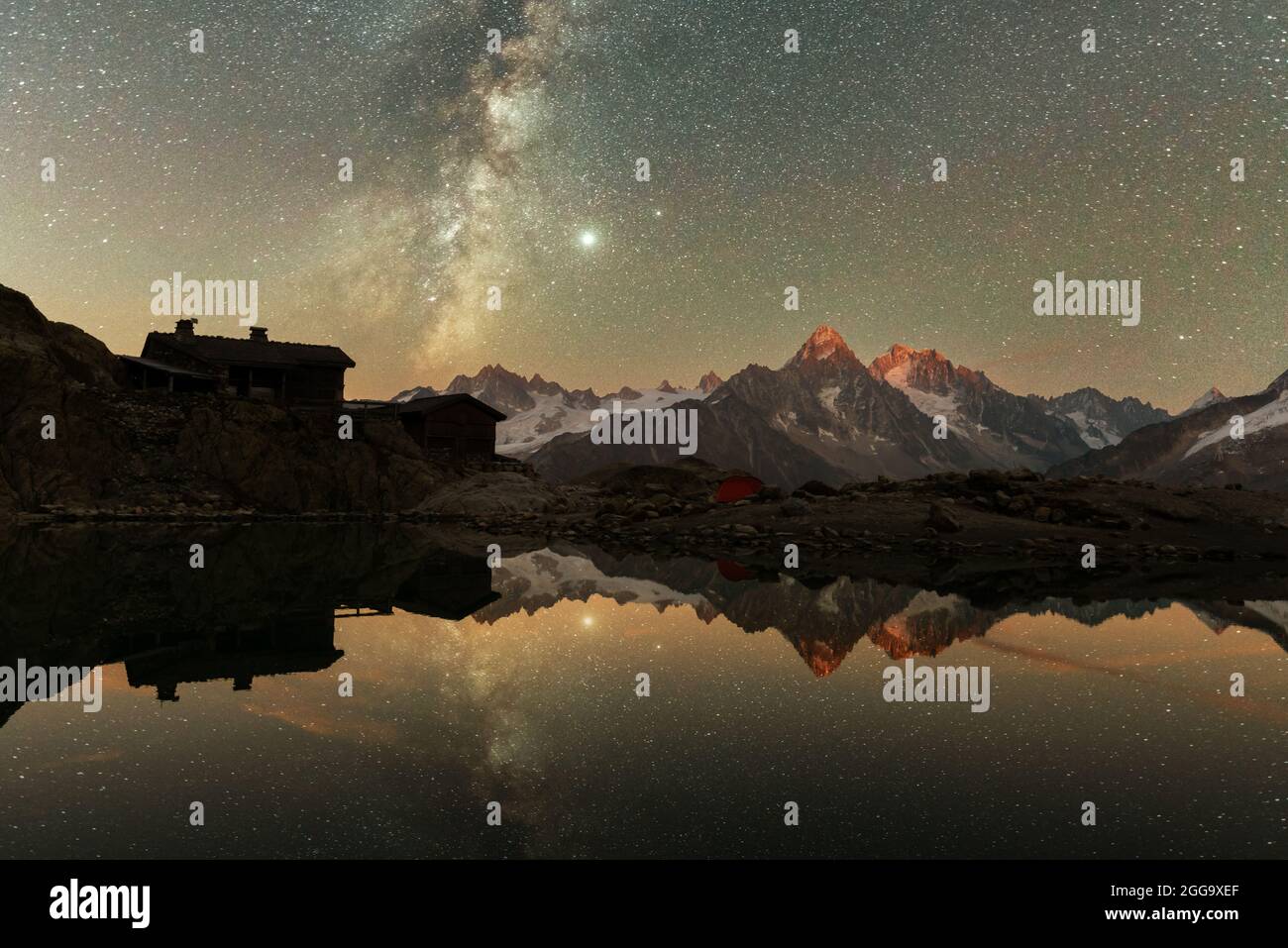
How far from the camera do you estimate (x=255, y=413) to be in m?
57.2

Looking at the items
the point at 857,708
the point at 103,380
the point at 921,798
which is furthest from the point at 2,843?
the point at 103,380

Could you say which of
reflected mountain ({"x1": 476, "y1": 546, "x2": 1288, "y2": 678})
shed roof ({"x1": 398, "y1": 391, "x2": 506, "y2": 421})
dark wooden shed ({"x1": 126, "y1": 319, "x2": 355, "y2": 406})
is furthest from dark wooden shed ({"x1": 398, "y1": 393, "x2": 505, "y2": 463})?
reflected mountain ({"x1": 476, "y1": 546, "x2": 1288, "y2": 678})

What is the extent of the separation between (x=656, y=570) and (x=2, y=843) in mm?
21095

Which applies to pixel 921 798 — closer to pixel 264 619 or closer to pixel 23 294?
pixel 264 619

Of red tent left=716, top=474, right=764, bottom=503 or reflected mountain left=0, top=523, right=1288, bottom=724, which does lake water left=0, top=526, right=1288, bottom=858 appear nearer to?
reflected mountain left=0, top=523, right=1288, bottom=724

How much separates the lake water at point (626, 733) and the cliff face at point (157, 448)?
34708mm

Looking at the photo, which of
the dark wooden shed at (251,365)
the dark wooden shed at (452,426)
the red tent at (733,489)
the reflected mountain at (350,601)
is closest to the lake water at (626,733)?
the reflected mountain at (350,601)

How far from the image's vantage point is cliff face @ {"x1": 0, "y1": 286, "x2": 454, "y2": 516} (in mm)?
45875

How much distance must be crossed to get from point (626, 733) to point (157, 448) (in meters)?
54.1

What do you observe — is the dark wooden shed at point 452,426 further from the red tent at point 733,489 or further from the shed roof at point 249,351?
the red tent at point 733,489

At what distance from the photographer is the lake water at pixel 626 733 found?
238 inches

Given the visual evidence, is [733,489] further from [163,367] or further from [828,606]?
[163,367]

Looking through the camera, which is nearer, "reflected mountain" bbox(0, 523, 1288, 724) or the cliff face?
"reflected mountain" bbox(0, 523, 1288, 724)

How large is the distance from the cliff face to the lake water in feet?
114
